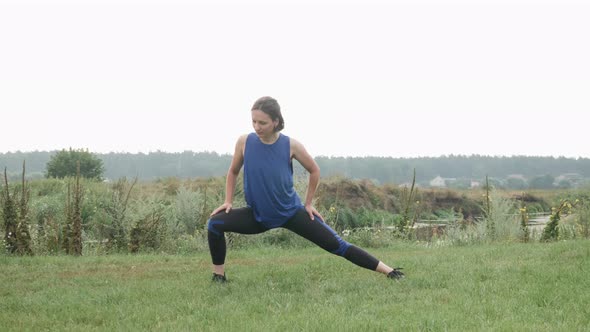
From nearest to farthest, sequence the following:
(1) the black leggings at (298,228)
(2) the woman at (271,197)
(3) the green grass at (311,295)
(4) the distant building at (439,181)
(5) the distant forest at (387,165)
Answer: (3) the green grass at (311,295) → (2) the woman at (271,197) → (1) the black leggings at (298,228) → (4) the distant building at (439,181) → (5) the distant forest at (387,165)

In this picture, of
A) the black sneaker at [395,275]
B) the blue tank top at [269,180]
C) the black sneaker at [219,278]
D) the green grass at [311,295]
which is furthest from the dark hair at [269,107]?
the black sneaker at [395,275]

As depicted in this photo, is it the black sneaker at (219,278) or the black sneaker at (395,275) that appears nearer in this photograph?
the black sneaker at (395,275)

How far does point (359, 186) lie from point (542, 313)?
26.9 m

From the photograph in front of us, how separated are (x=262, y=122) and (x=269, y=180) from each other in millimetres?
602

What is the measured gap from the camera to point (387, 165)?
258 feet

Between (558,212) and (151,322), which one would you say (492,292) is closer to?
(151,322)

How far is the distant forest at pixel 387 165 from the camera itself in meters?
68.1

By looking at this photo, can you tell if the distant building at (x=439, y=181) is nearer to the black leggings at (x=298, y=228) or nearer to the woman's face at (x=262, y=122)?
the black leggings at (x=298, y=228)

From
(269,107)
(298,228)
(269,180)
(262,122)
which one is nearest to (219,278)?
(298,228)

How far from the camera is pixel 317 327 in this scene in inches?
182

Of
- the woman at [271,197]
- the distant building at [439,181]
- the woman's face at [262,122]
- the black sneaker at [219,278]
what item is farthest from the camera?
the distant building at [439,181]

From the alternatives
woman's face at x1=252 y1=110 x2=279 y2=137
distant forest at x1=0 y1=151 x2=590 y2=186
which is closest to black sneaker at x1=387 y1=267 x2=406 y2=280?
woman's face at x1=252 y1=110 x2=279 y2=137

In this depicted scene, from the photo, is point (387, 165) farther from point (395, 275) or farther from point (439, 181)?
point (395, 275)

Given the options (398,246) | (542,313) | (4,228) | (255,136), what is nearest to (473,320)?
(542,313)
